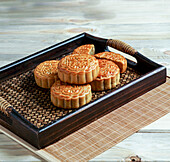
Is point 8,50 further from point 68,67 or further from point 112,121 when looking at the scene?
point 112,121

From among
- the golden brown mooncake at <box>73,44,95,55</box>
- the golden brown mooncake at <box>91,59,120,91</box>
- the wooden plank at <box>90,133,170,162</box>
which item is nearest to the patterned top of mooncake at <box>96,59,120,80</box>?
the golden brown mooncake at <box>91,59,120,91</box>

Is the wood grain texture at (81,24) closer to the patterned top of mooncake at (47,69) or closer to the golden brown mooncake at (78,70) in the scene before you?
the patterned top of mooncake at (47,69)

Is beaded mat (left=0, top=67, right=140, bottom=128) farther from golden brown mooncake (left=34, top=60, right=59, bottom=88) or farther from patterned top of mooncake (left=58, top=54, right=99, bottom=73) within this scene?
patterned top of mooncake (left=58, top=54, right=99, bottom=73)

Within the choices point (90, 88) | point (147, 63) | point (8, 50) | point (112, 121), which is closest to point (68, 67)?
point (90, 88)

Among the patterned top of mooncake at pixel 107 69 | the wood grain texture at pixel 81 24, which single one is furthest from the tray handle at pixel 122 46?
the wood grain texture at pixel 81 24

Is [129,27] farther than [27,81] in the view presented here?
Yes

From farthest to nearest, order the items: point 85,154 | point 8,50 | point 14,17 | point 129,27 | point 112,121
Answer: point 14,17
point 129,27
point 8,50
point 112,121
point 85,154
